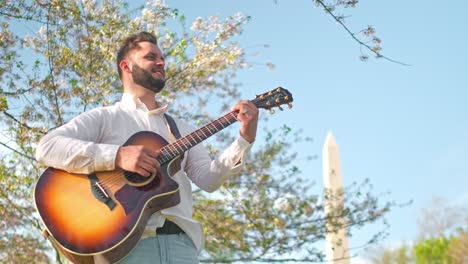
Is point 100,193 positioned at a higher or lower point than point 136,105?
lower

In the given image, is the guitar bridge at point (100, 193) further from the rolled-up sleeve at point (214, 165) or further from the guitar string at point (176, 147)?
the rolled-up sleeve at point (214, 165)

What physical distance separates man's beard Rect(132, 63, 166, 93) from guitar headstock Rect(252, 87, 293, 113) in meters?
0.52

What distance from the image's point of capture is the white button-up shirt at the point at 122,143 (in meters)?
2.88

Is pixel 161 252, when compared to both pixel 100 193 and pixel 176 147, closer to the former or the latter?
pixel 100 193

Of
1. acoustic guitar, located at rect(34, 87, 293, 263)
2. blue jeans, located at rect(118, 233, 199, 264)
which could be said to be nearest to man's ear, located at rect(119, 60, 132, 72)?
acoustic guitar, located at rect(34, 87, 293, 263)

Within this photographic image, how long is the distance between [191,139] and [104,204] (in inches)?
22.3

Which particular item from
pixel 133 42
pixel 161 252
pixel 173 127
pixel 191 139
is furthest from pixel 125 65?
pixel 161 252

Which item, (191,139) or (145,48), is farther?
(145,48)

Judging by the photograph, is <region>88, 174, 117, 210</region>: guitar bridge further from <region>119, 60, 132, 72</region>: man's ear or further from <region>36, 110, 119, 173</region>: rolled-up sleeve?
<region>119, 60, 132, 72</region>: man's ear

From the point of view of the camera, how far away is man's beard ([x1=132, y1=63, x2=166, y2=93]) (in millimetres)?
3287

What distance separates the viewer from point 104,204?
288 centimetres

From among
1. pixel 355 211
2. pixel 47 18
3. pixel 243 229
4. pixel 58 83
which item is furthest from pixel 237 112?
pixel 355 211

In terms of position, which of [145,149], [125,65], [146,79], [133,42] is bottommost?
[145,149]

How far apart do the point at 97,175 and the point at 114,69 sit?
5.36 m
